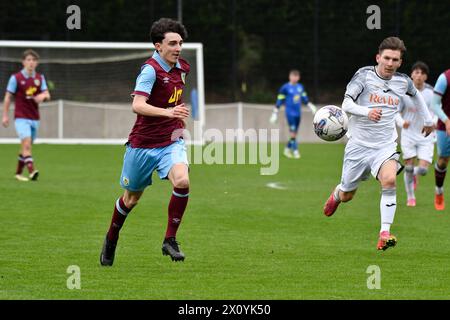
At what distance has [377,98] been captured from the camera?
10.3 metres

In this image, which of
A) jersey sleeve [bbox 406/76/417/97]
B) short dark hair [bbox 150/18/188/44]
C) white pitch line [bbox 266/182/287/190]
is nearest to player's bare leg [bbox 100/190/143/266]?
short dark hair [bbox 150/18/188/44]

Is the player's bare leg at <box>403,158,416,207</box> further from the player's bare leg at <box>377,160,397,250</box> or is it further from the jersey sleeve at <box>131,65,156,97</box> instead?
the jersey sleeve at <box>131,65,156,97</box>

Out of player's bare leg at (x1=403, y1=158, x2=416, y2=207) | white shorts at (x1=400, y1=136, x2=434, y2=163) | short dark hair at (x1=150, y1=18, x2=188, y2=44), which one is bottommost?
player's bare leg at (x1=403, y1=158, x2=416, y2=207)

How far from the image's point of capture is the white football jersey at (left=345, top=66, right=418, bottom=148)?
10328mm

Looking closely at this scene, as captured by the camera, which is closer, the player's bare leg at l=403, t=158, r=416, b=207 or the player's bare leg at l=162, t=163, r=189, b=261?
the player's bare leg at l=162, t=163, r=189, b=261

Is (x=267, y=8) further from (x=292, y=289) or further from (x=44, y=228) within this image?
(x=292, y=289)

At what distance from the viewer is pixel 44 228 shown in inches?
458

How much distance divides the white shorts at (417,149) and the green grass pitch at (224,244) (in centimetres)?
72

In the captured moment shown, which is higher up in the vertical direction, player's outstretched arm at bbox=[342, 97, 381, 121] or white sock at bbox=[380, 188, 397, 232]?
player's outstretched arm at bbox=[342, 97, 381, 121]

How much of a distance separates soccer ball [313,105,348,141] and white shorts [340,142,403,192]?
1.18 ft

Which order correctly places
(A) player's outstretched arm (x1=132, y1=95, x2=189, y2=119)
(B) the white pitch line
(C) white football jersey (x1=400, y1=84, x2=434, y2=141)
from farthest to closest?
1. (B) the white pitch line
2. (C) white football jersey (x1=400, y1=84, x2=434, y2=141)
3. (A) player's outstretched arm (x1=132, y1=95, x2=189, y2=119)

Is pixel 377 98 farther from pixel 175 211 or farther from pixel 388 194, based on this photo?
pixel 175 211

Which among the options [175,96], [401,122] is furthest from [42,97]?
[175,96]
